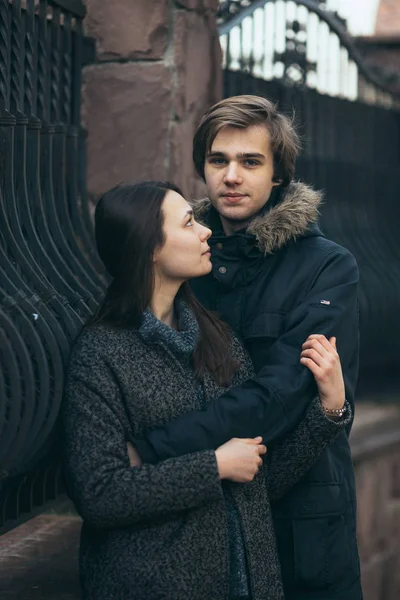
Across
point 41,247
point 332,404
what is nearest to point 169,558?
point 332,404

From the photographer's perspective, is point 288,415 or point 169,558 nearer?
point 169,558

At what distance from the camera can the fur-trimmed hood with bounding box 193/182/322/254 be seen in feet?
9.62

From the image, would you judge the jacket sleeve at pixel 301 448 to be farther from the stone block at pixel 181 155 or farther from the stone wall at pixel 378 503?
the stone wall at pixel 378 503

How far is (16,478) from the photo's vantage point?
10.2ft

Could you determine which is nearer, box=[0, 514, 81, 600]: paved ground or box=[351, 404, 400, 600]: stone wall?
box=[0, 514, 81, 600]: paved ground

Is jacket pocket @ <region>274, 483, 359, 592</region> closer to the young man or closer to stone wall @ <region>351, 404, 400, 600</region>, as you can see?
the young man

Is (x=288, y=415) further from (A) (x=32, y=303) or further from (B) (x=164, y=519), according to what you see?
(A) (x=32, y=303)

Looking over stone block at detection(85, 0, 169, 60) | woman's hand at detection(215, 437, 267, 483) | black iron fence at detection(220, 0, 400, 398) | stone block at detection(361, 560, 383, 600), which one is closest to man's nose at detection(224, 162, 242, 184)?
woman's hand at detection(215, 437, 267, 483)

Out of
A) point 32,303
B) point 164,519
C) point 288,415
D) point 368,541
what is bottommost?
point 368,541

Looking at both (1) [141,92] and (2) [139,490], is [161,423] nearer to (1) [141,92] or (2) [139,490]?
(2) [139,490]

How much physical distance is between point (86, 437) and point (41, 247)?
3.19 feet

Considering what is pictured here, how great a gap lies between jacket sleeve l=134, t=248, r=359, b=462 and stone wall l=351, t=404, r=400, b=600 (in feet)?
7.92

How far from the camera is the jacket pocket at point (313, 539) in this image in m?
2.92

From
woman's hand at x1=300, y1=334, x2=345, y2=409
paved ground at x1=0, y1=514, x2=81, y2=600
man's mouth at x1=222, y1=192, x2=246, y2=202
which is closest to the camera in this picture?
woman's hand at x1=300, y1=334, x2=345, y2=409
